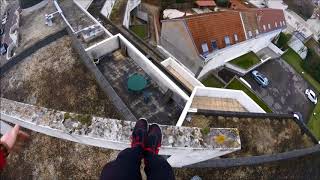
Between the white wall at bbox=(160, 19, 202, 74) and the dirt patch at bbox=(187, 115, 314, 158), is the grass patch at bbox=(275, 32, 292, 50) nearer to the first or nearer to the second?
the white wall at bbox=(160, 19, 202, 74)

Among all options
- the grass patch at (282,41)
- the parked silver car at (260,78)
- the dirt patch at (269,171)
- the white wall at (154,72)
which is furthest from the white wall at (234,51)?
the dirt patch at (269,171)

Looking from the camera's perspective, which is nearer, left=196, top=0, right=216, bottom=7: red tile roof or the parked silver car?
the parked silver car

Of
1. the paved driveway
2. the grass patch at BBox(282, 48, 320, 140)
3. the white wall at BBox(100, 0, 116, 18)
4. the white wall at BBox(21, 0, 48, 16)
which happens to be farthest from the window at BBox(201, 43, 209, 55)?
the white wall at BBox(21, 0, 48, 16)

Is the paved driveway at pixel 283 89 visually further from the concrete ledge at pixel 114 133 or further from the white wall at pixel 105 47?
the concrete ledge at pixel 114 133

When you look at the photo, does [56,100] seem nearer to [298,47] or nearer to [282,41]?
[282,41]

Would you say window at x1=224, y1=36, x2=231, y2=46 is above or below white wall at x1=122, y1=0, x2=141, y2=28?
above

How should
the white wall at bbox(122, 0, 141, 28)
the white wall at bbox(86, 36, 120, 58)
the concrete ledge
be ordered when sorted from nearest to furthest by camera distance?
the concrete ledge → the white wall at bbox(86, 36, 120, 58) → the white wall at bbox(122, 0, 141, 28)
